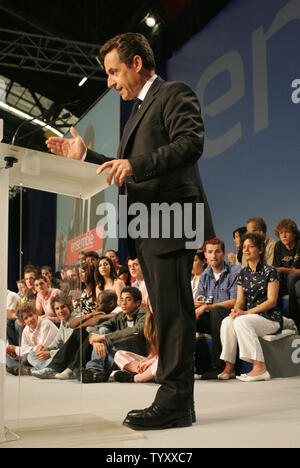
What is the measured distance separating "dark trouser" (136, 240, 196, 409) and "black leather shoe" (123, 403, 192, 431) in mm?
19

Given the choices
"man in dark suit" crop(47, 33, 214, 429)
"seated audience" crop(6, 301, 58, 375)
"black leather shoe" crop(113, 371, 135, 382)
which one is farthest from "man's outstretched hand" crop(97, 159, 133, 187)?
"black leather shoe" crop(113, 371, 135, 382)

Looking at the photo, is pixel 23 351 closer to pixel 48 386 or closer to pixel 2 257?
pixel 48 386

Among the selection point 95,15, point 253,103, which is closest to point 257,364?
point 253,103

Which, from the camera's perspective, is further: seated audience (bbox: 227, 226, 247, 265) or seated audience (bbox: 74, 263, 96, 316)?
seated audience (bbox: 227, 226, 247, 265)

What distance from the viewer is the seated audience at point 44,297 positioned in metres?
1.56

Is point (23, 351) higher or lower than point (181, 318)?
lower

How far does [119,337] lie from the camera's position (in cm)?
343

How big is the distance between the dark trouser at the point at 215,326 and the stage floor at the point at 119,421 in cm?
128

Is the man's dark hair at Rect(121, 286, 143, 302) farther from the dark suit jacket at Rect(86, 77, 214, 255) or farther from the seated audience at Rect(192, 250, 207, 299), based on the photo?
the dark suit jacket at Rect(86, 77, 214, 255)

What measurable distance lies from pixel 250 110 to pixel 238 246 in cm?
119

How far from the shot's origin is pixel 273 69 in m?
4.16

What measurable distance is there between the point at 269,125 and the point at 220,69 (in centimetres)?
104

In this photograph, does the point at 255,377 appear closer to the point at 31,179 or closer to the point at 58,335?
the point at 58,335

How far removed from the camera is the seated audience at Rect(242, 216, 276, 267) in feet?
12.7
